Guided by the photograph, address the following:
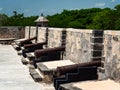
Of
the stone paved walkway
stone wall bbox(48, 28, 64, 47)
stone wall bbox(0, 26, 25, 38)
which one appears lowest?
the stone paved walkway

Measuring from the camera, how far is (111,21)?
159 feet

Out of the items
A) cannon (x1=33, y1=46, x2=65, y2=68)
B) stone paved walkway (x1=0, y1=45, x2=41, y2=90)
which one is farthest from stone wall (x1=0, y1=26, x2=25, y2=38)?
cannon (x1=33, y1=46, x2=65, y2=68)

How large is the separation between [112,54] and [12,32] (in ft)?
82.6

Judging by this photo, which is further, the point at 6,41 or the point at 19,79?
the point at 6,41

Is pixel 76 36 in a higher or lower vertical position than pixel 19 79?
higher

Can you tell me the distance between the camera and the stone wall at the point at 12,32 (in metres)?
33.7

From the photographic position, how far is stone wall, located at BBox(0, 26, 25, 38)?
111 feet

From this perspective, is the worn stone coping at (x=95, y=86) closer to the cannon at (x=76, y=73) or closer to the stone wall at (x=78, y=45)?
the cannon at (x=76, y=73)

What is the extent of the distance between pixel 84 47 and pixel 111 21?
3713cm

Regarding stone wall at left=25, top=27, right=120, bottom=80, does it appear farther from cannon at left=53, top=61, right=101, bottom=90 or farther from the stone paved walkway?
the stone paved walkway

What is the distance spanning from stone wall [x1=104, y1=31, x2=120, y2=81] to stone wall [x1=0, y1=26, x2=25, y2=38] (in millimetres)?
23998

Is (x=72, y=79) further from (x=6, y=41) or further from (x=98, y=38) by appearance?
(x=6, y=41)

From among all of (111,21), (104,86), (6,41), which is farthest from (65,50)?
(111,21)

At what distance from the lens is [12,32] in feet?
111
